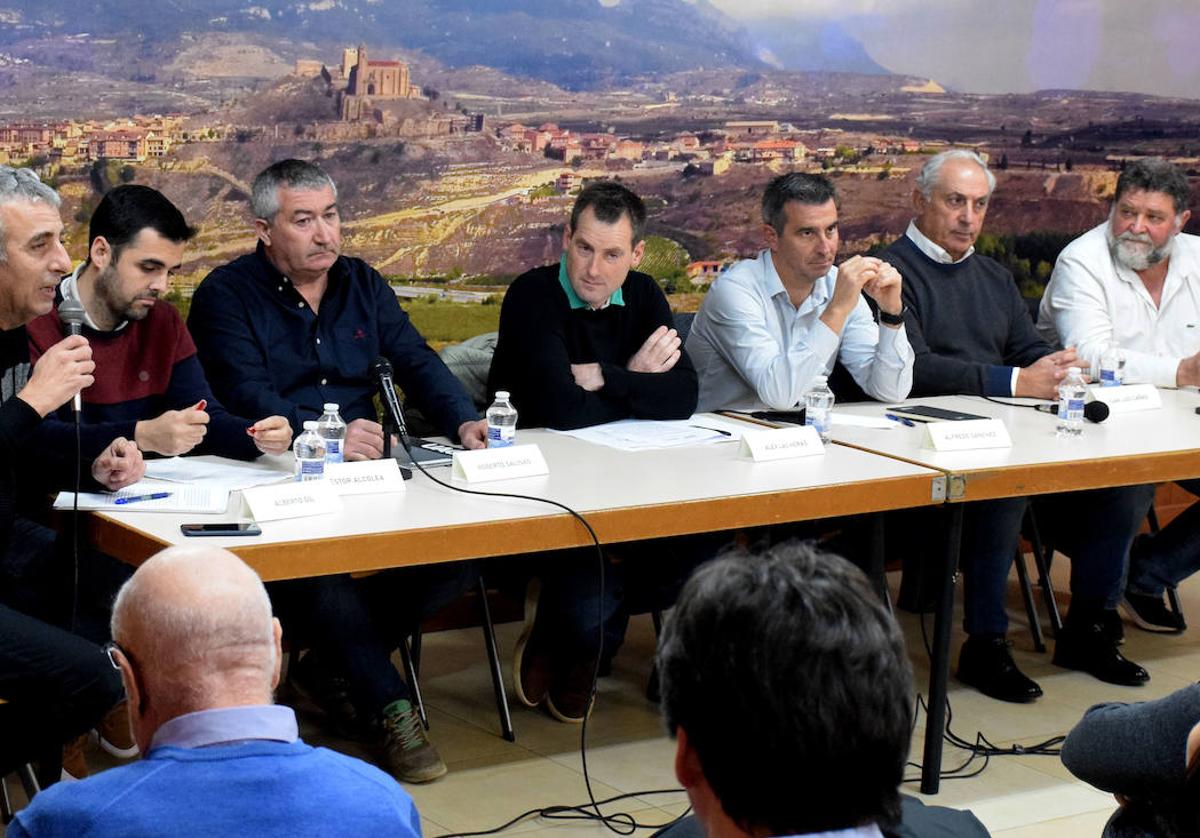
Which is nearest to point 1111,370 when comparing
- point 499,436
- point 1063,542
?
point 1063,542

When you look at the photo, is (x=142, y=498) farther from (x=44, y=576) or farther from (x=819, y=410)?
(x=819, y=410)

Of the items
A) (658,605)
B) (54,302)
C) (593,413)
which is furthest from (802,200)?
(54,302)

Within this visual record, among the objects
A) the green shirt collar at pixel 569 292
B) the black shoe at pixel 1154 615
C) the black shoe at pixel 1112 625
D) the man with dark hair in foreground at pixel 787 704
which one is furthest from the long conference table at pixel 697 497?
the man with dark hair in foreground at pixel 787 704

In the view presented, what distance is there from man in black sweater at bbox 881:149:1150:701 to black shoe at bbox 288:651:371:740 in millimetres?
1605

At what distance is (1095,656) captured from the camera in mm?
4172

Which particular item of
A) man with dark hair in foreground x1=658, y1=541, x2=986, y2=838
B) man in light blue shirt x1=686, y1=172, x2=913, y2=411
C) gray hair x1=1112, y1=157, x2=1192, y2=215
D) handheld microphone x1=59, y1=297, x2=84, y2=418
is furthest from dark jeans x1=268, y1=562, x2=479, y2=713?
→ gray hair x1=1112, y1=157, x2=1192, y2=215

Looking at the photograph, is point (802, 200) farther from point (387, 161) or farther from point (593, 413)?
point (387, 161)

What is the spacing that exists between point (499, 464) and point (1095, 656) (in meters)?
1.96

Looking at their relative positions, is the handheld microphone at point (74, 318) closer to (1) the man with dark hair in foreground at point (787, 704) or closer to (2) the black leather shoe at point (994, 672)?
(1) the man with dark hair in foreground at point (787, 704)

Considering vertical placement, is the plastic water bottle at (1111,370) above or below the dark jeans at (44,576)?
above

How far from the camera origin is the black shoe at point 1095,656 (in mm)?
4113

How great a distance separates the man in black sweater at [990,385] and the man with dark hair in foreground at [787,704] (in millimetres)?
2846

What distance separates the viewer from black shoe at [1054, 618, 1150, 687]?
4.11 m

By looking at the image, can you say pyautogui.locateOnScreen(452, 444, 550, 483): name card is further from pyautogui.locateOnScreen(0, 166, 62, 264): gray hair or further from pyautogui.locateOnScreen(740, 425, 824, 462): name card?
pyautogui.locateOnScreen(0, 166, 62, 264): gray hair
